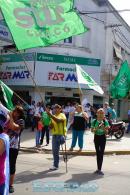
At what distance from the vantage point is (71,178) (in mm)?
9742

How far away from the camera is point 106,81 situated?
30875 mm

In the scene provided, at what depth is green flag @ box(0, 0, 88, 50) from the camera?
8148 mm

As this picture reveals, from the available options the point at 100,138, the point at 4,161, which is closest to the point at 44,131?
the point at 100,138

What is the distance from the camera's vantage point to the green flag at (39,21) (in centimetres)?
815

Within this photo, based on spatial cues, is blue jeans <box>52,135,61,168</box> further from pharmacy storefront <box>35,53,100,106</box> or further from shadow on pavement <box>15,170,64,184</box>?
pharmacy storefront <box>35,53,100,106</box>

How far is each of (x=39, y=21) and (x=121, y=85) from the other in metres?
15.7

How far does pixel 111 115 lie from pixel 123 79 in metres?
Result: 4.18

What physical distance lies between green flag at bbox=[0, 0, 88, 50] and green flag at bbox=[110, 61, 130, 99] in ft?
47.3

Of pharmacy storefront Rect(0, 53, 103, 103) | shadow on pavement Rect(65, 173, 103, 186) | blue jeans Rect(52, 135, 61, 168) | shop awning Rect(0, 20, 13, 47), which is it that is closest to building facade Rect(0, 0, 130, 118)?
pharmacy storefront Rect(0, 53, 103, 103)

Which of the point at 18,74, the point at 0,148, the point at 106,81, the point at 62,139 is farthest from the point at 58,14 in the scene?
the point at 106,81

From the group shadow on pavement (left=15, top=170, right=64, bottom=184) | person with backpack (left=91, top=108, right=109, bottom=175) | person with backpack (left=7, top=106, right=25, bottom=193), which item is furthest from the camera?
person with backpack (left=91, top=108, right=109, bottom=175)

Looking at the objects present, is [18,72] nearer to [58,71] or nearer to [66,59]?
[58,71]

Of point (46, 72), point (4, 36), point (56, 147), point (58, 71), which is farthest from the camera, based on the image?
point (4, 36)

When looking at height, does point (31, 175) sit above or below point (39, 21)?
below
